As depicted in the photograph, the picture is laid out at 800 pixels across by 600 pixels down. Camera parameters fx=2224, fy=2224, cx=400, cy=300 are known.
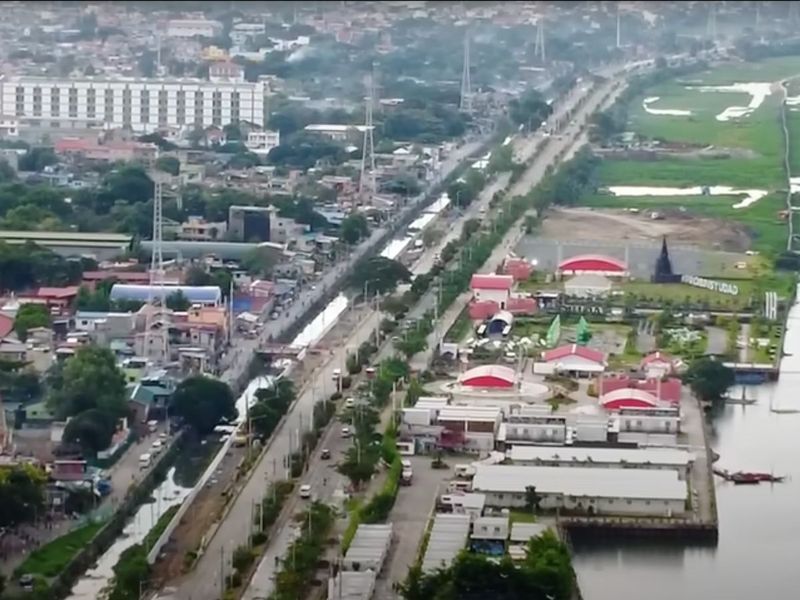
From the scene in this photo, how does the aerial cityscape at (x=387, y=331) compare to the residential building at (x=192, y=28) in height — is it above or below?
below

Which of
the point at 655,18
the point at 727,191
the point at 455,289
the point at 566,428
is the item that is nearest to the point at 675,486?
the point at 566,428

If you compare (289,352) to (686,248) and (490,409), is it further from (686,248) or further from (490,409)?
(686,248)

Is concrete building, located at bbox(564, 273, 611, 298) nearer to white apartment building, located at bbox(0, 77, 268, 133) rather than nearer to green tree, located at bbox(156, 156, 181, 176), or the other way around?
green tree, located at bbox(156, 156, 181, 176)

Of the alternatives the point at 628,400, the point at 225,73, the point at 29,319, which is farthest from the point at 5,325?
the point at 225,73

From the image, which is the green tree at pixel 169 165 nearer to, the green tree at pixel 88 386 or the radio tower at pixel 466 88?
the radio tower at pixel 466 88

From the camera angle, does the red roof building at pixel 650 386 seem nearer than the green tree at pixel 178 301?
Yes

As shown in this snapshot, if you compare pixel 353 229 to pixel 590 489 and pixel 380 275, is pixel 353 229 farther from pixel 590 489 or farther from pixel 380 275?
pixel 590 489

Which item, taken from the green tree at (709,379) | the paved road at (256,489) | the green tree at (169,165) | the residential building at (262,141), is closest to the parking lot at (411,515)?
the paved road at (256,489)

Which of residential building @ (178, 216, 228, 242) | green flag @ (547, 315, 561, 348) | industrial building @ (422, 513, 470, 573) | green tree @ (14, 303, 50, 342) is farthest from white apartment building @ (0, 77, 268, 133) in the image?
industrial building @ (422, 513, 470, 573)
